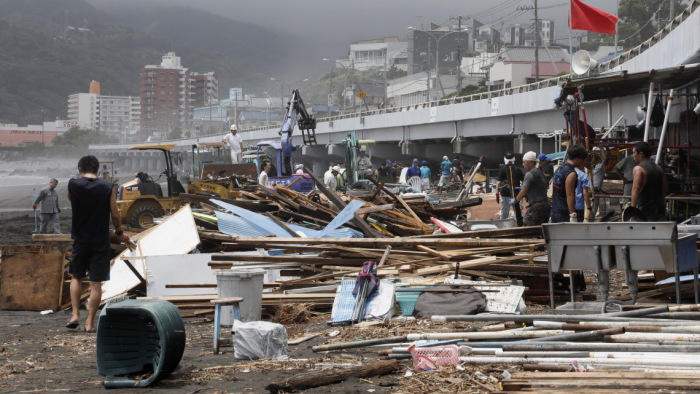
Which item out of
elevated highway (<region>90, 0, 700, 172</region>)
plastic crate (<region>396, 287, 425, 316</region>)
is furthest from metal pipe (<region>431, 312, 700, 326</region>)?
elevated highway (<region>90, 0, 700, 172</region>)

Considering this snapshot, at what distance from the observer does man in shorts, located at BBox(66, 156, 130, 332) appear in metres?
8.40

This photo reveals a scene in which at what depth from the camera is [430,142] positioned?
5491cm

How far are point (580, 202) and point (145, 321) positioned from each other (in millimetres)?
6276

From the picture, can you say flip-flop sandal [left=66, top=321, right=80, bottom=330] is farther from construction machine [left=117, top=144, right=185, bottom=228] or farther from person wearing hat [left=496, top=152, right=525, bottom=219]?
construction machine [left=117, top=144, right=185, bottom=228]

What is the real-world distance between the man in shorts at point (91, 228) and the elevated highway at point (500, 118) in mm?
11902

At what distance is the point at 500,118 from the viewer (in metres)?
40.8

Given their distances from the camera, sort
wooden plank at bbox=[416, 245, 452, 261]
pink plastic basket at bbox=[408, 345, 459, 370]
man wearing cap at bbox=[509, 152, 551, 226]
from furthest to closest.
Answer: man wearing cap at bbox=[509, 152, 551, 226], wooden plank at bbox=[416, 245, 452, 261], pink plastic basket at bbox=[408, 345, 459, 370]

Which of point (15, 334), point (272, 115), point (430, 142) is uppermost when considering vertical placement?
point (272, 115)

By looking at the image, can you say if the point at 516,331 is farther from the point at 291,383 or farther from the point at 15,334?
A: the point at 15,334

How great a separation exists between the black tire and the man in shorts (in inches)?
588

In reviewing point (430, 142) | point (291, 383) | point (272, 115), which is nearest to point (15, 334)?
point (291, 383)

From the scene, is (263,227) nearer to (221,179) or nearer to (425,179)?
(221,179)

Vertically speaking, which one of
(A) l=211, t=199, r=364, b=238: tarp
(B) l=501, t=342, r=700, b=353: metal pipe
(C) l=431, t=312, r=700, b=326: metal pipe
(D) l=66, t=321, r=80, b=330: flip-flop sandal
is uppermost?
(A) l=211, t=199, r=364, b=238: tarp

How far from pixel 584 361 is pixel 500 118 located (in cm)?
3610
